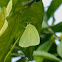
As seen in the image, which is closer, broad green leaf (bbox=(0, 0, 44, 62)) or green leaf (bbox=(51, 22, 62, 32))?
broad green leaf (bbox=(0, 0, 44, 62))

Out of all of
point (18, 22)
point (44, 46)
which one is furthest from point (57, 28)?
point (18, 22)

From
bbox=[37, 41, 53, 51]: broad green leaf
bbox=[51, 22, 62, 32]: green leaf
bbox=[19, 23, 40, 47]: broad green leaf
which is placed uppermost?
bbox=[51, 22, 62, 32]: green leaf

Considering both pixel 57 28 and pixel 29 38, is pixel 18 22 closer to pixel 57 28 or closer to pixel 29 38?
pixel 29 38

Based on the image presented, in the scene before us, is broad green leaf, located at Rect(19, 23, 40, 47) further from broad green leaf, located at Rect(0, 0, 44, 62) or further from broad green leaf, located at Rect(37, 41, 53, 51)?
broad green leaf, located at Rect(37, 41, 53, 51)

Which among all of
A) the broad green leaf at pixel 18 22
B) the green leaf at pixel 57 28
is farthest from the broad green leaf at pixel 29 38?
the green leaf at pixel 57 28

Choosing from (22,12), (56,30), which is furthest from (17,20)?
(56,30)

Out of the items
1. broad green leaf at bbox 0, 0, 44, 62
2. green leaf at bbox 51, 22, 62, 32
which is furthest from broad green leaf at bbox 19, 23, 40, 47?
green leaf at bbox 51, 22, 62, 32
